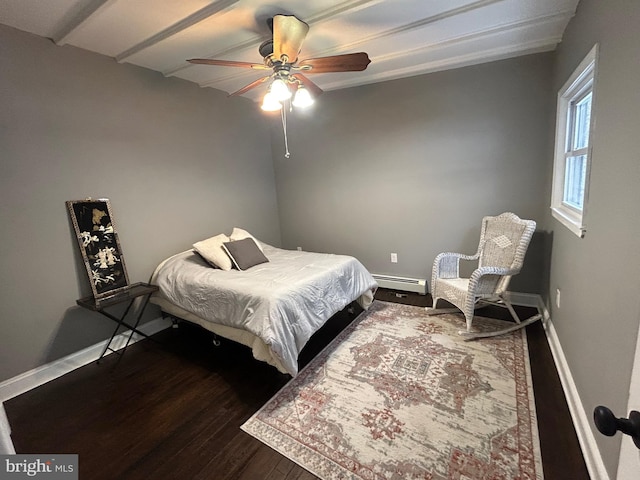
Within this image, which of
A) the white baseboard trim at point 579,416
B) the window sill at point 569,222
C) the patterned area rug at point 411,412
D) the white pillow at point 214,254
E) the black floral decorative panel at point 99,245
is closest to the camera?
the white baseboard trim at point 579,416

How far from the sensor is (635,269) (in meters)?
1.11

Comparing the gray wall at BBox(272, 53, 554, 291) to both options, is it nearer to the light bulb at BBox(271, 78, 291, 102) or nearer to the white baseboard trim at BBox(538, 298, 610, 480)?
the white baseboard trim at BBox(538, 298, 610, 480)

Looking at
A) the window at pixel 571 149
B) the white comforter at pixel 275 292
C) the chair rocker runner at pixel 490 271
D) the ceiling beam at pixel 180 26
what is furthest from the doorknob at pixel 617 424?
the ceiling beam at pixel 180 26

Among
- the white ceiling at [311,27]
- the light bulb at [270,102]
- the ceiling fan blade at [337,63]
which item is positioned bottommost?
the light bulb at [270,102]

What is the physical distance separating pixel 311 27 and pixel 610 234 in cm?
223

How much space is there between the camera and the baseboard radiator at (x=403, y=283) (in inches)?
141

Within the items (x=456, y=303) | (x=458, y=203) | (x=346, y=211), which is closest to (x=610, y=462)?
(x=456, y=303)

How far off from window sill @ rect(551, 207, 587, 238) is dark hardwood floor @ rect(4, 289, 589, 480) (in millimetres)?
1005

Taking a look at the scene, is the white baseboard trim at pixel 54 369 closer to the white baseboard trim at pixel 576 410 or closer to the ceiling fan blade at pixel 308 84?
the ceiling fan blade at pixel 308 84

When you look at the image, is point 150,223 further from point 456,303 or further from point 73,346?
point 456,303

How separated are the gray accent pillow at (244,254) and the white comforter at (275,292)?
0.28ft

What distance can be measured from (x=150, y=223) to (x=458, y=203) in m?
3.25

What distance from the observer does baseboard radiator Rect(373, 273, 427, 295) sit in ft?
11.7

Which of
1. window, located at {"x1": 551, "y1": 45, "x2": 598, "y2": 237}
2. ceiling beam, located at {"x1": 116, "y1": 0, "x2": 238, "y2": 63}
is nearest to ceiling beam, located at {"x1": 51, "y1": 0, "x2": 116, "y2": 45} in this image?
ceiling beam, located at {"x1": 116, "y1": 0, "x2": 238, "y2": 63}
